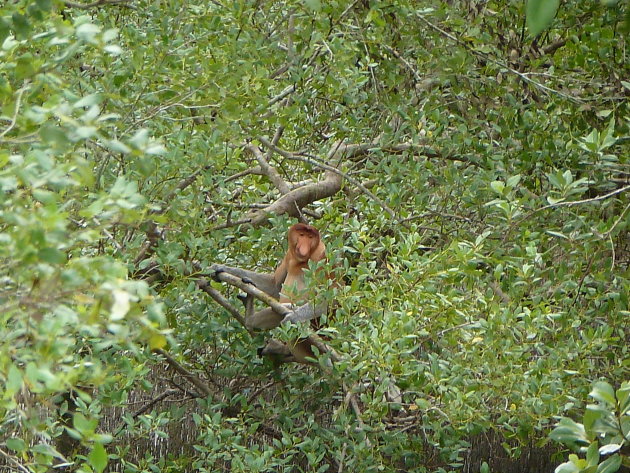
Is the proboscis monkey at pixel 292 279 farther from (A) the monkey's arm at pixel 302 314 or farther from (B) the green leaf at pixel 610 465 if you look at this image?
(B) the green leaf at pixel 610 465

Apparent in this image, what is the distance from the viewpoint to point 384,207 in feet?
13.1

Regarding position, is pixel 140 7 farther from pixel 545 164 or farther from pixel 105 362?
pixel 545 164

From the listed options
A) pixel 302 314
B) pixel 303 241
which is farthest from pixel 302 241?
pixel 302 314

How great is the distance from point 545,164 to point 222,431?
5.61 ft

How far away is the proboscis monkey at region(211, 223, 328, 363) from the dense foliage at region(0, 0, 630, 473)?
0.33 ft

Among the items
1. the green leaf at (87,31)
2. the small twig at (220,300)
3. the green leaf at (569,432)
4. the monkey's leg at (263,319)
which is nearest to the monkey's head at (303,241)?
the monkey's leg at (263,319)

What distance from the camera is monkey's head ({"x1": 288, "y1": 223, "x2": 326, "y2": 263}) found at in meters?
4.77

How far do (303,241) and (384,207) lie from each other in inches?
35.7

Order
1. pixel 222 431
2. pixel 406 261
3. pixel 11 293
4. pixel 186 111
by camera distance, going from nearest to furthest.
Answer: pixel 11 293
pixel 406 261
pixel 186 111
pixel 222 431

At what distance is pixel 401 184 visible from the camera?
4.06 meters

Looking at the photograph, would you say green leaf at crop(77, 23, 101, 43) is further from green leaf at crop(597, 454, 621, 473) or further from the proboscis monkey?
the proboscis monkey

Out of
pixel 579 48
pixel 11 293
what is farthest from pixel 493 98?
pixel 11 293

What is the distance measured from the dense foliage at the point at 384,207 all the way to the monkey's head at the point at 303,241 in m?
0.08

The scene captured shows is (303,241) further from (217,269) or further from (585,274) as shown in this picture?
(585,274)
